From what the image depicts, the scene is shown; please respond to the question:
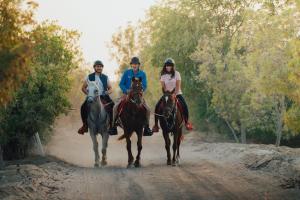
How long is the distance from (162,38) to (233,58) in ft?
21.2

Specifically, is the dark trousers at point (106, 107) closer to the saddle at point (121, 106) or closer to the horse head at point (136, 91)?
the saddle at point (121, 106)

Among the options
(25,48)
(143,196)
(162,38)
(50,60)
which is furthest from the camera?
(162,38)

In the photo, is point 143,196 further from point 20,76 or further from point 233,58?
point 233,58

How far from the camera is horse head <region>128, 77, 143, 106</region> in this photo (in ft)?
58.2

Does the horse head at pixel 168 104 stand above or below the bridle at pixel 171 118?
above

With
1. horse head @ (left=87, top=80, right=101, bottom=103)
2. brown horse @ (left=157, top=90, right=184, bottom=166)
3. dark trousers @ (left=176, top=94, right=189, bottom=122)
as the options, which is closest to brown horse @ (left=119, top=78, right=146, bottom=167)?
brown horse @ (left=157, top=90, right=184, bottom=166)

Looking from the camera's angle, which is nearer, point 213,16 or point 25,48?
point 25,48

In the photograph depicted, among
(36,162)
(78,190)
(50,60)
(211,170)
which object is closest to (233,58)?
(50,60)

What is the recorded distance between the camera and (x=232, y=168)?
1800 cm

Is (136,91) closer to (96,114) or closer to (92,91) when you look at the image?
(92,91)

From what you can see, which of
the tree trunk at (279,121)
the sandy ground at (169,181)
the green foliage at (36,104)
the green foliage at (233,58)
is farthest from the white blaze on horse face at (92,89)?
the tree trunk at (279,121)

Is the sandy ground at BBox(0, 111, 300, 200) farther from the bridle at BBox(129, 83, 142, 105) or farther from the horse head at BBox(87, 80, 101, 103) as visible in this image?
the horse head at BBox(87, 80, 101, 103)

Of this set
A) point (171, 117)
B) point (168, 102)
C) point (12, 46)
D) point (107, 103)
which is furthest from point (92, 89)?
point (12, 46)

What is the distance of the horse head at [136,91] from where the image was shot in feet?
58.2
